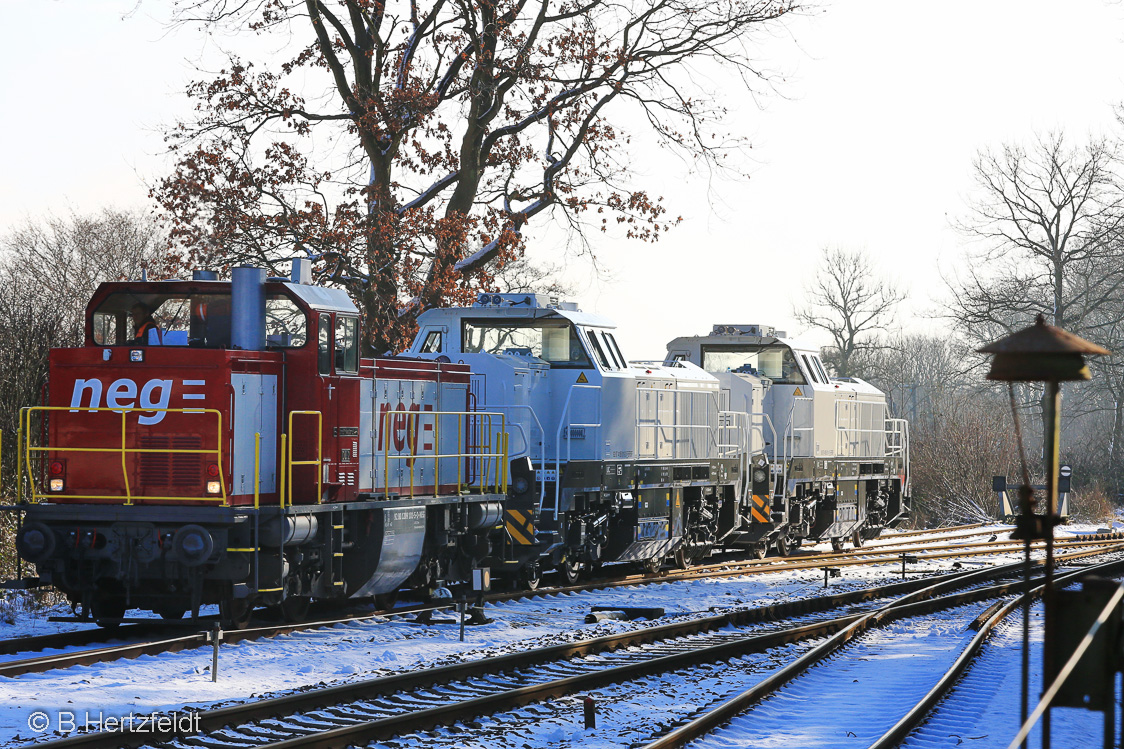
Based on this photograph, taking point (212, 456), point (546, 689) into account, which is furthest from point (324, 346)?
point (546, 689)

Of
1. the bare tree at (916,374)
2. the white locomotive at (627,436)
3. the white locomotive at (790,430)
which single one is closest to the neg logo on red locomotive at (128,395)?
the white locomotive at (627,436)

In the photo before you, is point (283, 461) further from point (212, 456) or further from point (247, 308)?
point (247, 308)

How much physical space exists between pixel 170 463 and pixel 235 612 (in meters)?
1.59

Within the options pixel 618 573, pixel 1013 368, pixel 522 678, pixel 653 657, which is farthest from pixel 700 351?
pixel 1013 368

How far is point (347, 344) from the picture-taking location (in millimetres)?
13281

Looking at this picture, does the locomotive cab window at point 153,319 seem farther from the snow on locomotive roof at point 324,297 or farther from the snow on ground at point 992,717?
the snow on ground at point 992,717

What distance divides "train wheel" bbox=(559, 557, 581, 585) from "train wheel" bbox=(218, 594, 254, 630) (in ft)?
19.6

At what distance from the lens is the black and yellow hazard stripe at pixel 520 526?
16.4 meters

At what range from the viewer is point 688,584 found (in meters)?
18.9

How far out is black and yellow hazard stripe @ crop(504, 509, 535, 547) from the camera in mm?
16422

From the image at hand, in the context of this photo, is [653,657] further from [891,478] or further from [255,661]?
[891,478]

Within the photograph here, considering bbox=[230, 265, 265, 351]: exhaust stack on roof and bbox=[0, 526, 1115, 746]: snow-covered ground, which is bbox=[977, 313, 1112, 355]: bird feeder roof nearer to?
bbox=[0, 526, 1115, 746]: snow-covered ground

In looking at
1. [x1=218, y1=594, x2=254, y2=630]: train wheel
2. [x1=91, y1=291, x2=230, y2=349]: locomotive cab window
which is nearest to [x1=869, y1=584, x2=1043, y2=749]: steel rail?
[x1=218, y1=594, x2=254, y2=630]: train wheel

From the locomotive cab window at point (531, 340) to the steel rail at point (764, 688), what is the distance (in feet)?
16.8
